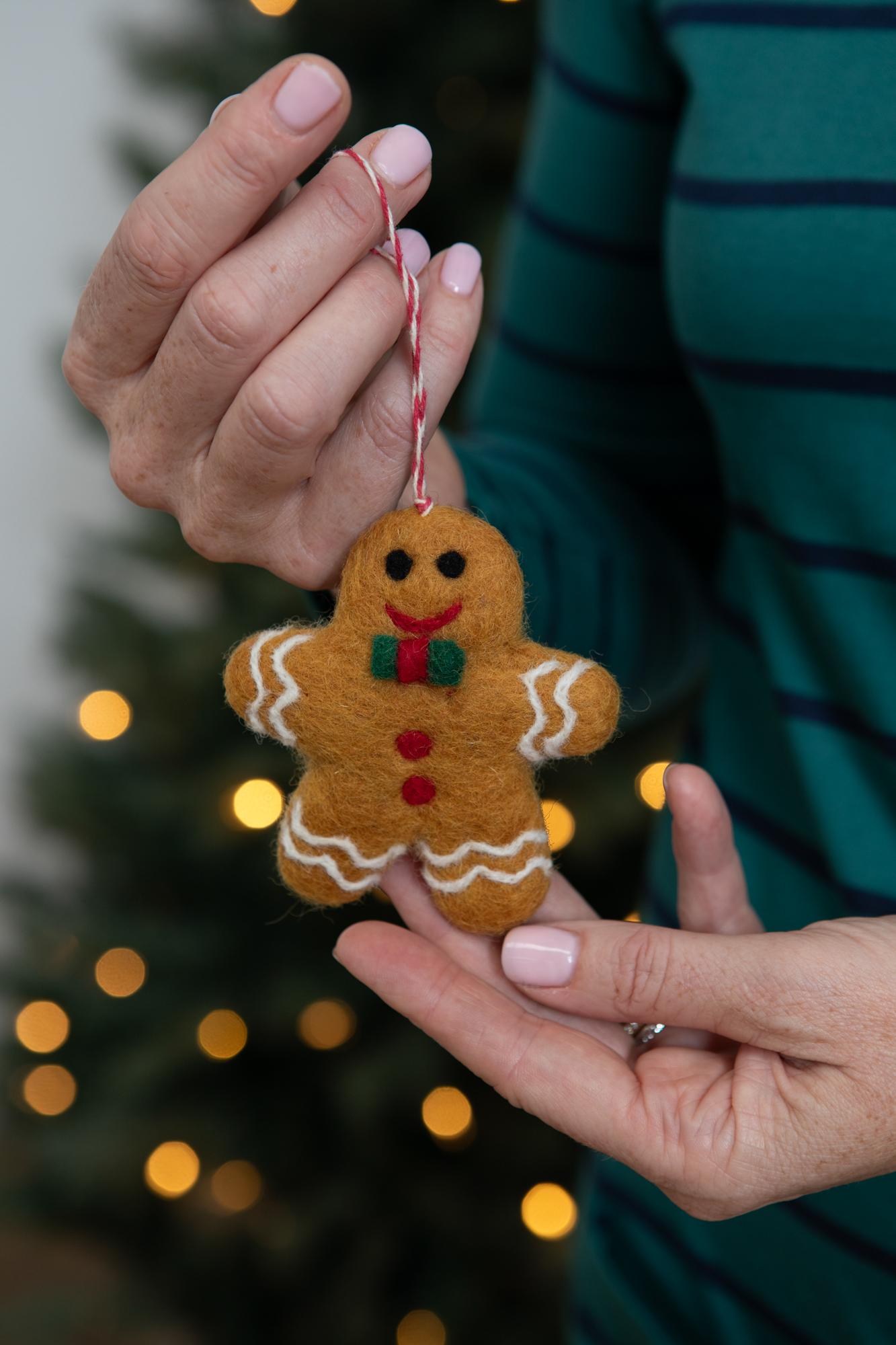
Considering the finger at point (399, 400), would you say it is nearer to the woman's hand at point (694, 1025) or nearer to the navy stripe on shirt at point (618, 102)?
the woman's hand at point (694, 1025)

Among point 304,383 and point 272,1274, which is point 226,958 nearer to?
point 272,1274

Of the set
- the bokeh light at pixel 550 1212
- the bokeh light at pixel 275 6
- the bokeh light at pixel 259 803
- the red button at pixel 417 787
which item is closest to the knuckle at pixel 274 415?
the red button at pixel 417 787

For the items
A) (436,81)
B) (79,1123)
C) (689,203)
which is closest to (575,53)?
(689,203)

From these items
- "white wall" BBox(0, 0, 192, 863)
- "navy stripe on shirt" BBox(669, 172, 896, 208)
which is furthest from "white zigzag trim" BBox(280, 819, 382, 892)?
"white wall" BBox(0, 0, 192, 863)

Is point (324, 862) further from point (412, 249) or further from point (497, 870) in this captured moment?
point (412, 249)

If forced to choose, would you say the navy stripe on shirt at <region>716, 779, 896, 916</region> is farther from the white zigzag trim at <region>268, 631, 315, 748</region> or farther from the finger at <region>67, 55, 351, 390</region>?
the finger at <region>67, 55, 351, 390</region>

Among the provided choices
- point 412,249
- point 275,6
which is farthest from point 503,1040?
point 275,6
